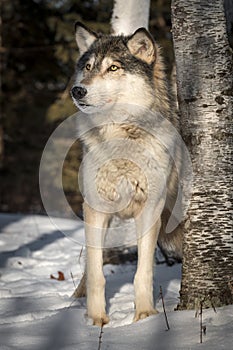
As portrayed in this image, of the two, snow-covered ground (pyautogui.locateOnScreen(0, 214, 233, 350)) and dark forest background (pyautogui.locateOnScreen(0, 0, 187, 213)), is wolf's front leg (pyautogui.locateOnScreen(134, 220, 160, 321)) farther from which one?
dark forest background (pyautogui.locateOnScreen(0, 0, 187, 213))

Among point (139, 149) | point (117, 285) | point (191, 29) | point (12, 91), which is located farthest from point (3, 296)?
point (12, 91)

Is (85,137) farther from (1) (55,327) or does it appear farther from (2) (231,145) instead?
(1) (55,327)

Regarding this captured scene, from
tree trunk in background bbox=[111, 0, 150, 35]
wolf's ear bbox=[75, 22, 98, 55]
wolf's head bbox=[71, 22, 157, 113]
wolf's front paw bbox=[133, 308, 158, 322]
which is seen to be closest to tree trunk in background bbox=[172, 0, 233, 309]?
wolf's front paw bbox=[133, 308, 158, 322]

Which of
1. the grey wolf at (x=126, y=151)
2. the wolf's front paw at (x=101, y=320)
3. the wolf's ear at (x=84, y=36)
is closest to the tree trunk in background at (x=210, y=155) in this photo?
the grey wolf at (x=126, y=151)

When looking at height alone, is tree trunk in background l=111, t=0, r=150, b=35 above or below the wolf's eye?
above

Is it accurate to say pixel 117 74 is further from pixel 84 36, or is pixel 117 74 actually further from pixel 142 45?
pixel 84 36

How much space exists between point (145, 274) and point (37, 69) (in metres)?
14.1

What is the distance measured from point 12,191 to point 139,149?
1535cm

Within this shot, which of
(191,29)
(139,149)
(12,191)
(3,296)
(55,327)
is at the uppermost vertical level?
(191,29)

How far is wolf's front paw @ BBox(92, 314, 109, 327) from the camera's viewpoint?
3879 mm

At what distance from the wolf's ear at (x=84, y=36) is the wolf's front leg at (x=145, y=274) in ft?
6.09

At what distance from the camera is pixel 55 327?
11.5 feet

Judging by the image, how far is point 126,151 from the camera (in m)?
4.39

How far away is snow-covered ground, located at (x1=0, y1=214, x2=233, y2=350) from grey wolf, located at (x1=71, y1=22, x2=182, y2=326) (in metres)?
0.41
